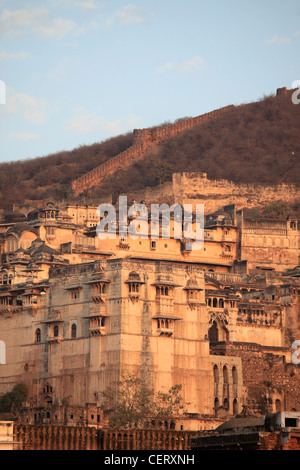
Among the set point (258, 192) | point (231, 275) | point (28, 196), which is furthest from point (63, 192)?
point (231, 275)

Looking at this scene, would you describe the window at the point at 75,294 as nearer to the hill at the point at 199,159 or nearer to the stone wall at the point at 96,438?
the stone wall at the point at 96,438

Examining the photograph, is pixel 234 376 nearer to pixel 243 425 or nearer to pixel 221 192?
pixel 221 192

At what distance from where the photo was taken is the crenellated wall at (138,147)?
114m

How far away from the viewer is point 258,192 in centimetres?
10644

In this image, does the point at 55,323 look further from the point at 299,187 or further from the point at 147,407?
the point at 299,187

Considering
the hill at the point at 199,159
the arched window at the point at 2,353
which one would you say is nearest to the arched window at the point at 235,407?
the arched window at the point at 2,353

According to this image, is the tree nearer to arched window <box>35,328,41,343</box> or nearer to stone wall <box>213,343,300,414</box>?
stone wall <box>213,343,300,414</box>

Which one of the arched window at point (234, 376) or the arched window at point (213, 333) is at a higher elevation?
the arched window at point (213, 333)

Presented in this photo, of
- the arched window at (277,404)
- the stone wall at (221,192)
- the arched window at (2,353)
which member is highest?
the stone wall at (221,192)

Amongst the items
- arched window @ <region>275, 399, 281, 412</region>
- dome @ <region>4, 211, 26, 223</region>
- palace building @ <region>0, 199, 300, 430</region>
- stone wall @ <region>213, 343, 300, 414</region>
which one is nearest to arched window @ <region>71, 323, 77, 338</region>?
palace building @ <region>0, 199, 300, 430</region>

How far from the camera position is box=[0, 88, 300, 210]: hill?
4441 inches

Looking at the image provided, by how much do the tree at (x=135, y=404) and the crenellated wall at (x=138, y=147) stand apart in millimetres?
37898

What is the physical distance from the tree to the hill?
34.0 m

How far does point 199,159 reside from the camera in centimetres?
11875
